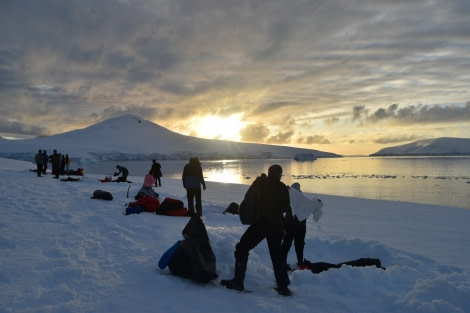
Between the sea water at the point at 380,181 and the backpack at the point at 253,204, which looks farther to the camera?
the sea water at the point at 380,181

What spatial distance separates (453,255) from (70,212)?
31.2 ft

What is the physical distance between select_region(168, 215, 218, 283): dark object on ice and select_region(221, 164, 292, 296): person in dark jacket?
12.3 inches

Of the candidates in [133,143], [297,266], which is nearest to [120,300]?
[297,266]

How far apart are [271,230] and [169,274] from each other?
1644 mm

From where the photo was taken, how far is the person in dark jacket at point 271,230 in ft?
15.0

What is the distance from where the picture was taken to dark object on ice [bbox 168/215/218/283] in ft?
15.4

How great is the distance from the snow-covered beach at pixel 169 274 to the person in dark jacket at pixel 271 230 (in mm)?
218

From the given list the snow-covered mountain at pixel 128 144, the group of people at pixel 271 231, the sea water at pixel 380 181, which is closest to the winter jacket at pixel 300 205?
the group of people at pixel 271 231

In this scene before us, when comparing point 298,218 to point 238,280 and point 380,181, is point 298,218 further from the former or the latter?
point 380,181

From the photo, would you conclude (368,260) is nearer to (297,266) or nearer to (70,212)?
(297,266)

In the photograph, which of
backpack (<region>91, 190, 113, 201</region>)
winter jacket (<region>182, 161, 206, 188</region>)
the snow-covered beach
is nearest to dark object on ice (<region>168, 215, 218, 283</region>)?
the snow-covered beach

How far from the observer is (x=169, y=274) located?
4.96 meters

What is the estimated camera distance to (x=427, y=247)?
8.04 m

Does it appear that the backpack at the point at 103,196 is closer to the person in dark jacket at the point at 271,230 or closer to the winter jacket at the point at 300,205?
the winter jacket at the point at 300,205
